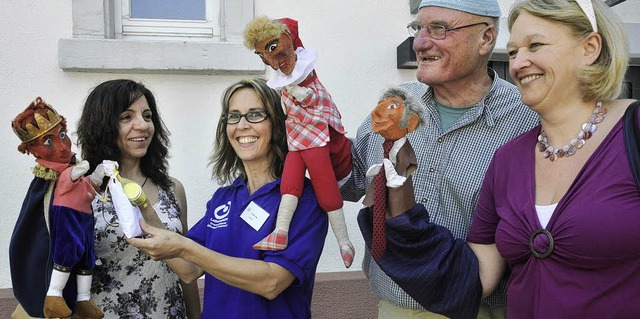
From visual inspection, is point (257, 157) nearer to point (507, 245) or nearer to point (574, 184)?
point (507, 245)

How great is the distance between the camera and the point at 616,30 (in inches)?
67.6

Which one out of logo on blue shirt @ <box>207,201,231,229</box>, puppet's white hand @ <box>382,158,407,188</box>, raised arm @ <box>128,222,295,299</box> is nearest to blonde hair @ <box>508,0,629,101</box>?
puppet's white hand @ <box>382,158,407,188</box>

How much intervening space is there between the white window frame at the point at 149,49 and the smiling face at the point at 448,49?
2002 millimetres

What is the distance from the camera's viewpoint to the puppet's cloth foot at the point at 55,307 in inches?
84.5

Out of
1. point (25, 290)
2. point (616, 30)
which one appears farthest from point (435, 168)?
point (25, 290)

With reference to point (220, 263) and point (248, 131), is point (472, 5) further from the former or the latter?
point (220, 263)

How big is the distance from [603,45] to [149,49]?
3071 mm

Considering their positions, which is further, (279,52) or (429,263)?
(279,52)

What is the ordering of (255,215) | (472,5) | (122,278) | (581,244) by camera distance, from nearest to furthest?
(581,244) → (255,215) → (472,5) → (122,278)

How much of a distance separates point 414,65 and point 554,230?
285 centimetres

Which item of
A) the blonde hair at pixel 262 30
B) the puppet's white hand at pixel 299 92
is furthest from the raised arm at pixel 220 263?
the blonde hair at pixel 262 30

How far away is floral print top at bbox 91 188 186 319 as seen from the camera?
2383 mm

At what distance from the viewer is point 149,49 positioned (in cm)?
399

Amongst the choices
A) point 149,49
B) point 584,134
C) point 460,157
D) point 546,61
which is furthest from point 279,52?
point 149,49
